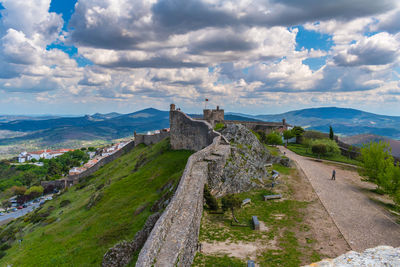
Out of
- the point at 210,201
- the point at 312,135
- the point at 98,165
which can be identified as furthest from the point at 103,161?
the point at 210,201

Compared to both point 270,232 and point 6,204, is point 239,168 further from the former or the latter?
point 6,204

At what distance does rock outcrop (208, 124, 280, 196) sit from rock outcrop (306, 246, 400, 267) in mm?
13883

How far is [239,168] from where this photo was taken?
24.1 m

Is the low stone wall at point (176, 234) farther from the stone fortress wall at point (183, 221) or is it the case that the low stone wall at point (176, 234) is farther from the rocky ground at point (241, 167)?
the rocky ground at point (241, 167)

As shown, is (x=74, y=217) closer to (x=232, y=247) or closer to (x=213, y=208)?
(x=213, y=208)

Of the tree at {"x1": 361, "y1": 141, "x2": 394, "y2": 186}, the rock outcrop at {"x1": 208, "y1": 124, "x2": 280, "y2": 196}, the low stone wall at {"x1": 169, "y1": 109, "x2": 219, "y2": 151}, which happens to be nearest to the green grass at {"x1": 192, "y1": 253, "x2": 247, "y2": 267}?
the rock outcrop at {"x1": 208, "y1": 124, "x2": 280, "y2": 196}

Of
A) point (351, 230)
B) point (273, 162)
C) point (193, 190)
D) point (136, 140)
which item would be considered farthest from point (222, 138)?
point (136, 140)

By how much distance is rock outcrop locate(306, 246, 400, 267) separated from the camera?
6587mm

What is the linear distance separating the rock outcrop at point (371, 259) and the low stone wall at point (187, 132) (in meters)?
25.4

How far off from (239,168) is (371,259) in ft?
56.6

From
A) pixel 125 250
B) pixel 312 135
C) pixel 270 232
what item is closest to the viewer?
pixel 125 250

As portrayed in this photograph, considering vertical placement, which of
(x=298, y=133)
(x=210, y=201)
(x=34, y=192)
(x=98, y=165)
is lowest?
(x=34, y=192)

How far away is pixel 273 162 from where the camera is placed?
33.5 m

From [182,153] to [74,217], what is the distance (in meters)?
16.8
